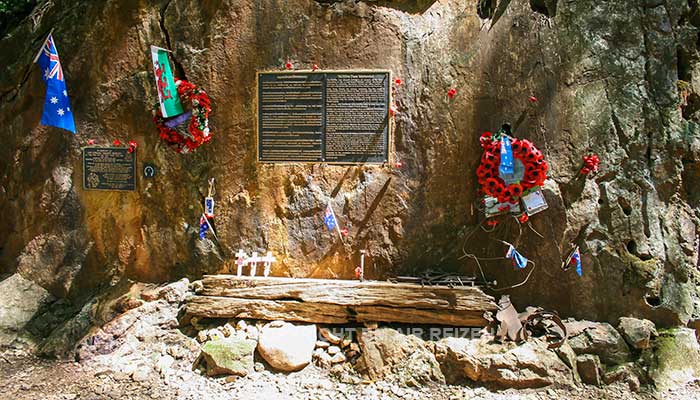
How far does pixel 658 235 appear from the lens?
16.3 feet

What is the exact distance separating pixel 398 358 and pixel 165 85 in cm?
402

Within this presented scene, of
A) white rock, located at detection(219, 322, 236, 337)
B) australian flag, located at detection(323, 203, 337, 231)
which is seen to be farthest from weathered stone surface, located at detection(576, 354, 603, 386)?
white rock, located at detection(219, 322, 236, 337)

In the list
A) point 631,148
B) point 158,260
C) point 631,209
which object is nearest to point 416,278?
point 631,209

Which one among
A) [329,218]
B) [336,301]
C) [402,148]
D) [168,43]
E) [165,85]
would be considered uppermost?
[168,43]

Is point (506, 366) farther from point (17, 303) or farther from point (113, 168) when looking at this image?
point (17, 303)

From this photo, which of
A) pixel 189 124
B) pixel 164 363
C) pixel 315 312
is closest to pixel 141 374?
pixel 164 363

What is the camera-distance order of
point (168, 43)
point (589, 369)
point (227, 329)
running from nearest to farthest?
point (589, 369)
point (227, 329)
point (168, 43)

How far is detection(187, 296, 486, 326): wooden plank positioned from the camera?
15.8ft

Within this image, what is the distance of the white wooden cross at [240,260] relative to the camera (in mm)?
5215

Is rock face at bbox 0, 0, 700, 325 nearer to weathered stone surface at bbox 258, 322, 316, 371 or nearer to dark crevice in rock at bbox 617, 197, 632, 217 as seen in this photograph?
dark crevice in rock at bbox 617, 197, 632, 217

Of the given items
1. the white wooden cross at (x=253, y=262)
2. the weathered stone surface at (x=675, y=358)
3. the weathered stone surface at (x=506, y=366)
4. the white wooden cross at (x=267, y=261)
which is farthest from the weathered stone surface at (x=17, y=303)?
the weathered stone surface at (x=675, y=358)

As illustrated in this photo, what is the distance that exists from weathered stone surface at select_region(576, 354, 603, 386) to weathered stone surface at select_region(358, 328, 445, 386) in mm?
1411

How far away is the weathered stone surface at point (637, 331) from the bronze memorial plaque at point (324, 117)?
3.14 m

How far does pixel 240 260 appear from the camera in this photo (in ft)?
17.1
